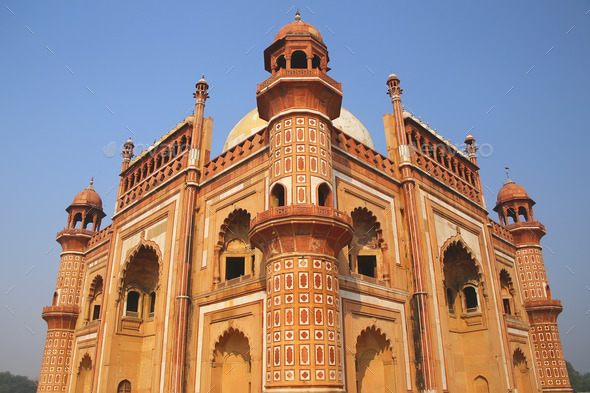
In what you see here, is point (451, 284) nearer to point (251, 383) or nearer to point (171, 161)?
point (251, 383)

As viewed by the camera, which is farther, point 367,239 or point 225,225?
point 225,225

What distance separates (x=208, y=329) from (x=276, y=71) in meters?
8.15

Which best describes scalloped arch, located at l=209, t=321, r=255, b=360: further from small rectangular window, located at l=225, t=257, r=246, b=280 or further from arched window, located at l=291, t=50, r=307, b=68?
arched window, located at l=291, t=50, r=307, b=68

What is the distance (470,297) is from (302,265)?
36.2 feet

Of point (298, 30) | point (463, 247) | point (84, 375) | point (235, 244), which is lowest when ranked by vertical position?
point (84, 375)

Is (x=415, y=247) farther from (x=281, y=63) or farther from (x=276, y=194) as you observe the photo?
(x=281, y=63)

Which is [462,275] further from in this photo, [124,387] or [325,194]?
[124,387]

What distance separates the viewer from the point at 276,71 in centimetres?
1425

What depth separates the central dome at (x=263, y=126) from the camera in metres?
19.6

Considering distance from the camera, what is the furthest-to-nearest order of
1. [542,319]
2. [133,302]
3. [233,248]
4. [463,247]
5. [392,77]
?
[542,319]
[133,302]
[463,247]
[392,77]
[233,248]

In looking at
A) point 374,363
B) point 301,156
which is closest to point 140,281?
point 374,363

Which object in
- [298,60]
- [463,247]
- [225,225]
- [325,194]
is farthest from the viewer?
[463,247]

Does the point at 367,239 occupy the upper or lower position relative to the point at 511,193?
lower

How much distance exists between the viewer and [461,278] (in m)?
19.1
